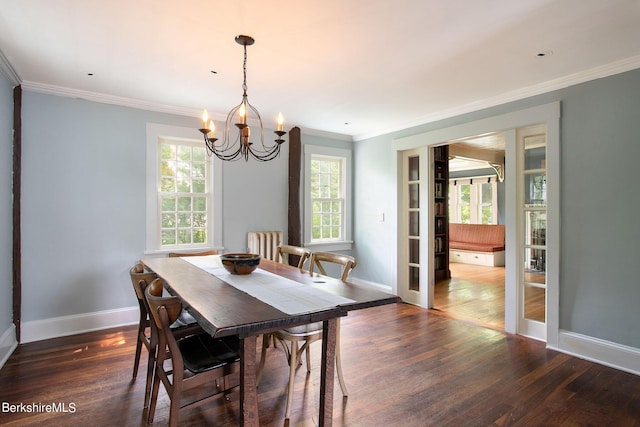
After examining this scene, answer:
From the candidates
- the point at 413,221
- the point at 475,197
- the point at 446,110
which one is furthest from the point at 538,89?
the point at 475,197

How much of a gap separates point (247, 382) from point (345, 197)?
3.97 meters

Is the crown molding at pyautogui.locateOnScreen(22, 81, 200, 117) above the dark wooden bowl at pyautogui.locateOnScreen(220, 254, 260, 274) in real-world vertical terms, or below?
above

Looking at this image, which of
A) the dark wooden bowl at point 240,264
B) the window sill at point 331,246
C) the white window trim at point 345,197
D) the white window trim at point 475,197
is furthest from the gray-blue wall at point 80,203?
the white window trim at point 475,197

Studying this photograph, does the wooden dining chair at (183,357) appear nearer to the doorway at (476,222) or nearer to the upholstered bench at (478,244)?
the doorway at (476,222)

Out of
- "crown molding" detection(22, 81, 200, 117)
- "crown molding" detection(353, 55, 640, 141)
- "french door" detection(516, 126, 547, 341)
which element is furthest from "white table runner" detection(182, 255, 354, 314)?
"crown molding" detection(353, 55, 640, 141)

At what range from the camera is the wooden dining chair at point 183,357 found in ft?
4.95

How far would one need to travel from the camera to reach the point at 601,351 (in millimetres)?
2729

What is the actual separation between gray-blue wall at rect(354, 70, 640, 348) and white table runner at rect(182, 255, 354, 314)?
2.37 metres

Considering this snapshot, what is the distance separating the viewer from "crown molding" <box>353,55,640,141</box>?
2623 millimetres

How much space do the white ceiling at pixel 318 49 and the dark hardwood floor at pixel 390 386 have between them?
7.82ft

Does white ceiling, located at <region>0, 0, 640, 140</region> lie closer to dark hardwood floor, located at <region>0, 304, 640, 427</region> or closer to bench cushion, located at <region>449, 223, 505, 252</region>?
dark hardwood floor, located at <region>0, 304, 640, 427</region>

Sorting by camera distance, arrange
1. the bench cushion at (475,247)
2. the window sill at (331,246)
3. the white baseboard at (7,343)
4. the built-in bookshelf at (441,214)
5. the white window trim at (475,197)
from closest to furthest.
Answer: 1. the white baseboard at (7,343)
2. the window sill at (331,246)
3. the built-in bookshelf at (441,214)
4. the bench cushion at (475,247)
5. the white window trim at (475,197)

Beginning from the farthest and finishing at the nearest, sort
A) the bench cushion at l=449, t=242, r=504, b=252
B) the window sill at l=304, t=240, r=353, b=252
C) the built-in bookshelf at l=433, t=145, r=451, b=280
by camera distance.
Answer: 1. the bench cushion at l=449, t=242, r=504, b=252
2. the built-in bookshelf at l=433, t=145, r=451, b=280
3. the window sill at l=304, t=240, r=353, b=252

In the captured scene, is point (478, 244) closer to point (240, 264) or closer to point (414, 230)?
point (414, 230)
